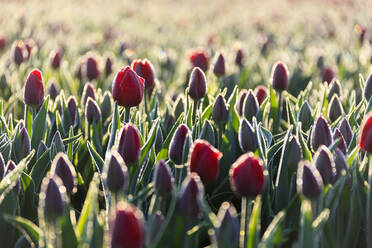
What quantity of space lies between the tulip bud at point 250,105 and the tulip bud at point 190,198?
108cm

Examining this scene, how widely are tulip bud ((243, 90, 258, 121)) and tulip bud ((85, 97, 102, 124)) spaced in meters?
0.64

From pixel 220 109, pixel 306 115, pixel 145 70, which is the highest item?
pixel 145 70

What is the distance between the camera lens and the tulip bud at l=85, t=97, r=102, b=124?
7.72 feet

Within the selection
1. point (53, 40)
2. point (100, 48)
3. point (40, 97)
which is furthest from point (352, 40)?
point (40, 97)

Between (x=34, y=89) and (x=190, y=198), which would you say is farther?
(x=34, y=89)

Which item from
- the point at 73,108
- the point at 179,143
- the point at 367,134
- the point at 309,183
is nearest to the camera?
the point at 309,183

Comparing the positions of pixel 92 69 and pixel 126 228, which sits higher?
pixel 126 228

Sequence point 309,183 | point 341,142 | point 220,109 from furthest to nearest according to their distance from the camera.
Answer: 1. point 220,109
2. point 341,142
3. point 309,183

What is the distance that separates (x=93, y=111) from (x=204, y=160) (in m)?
1.00

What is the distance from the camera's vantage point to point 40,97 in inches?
90.0

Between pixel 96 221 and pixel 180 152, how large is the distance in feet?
1.39

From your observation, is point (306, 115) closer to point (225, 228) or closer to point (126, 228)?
point (225, 228)

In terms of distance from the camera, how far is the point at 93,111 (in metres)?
2.36

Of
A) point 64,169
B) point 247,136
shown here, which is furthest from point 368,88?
point 64,169
